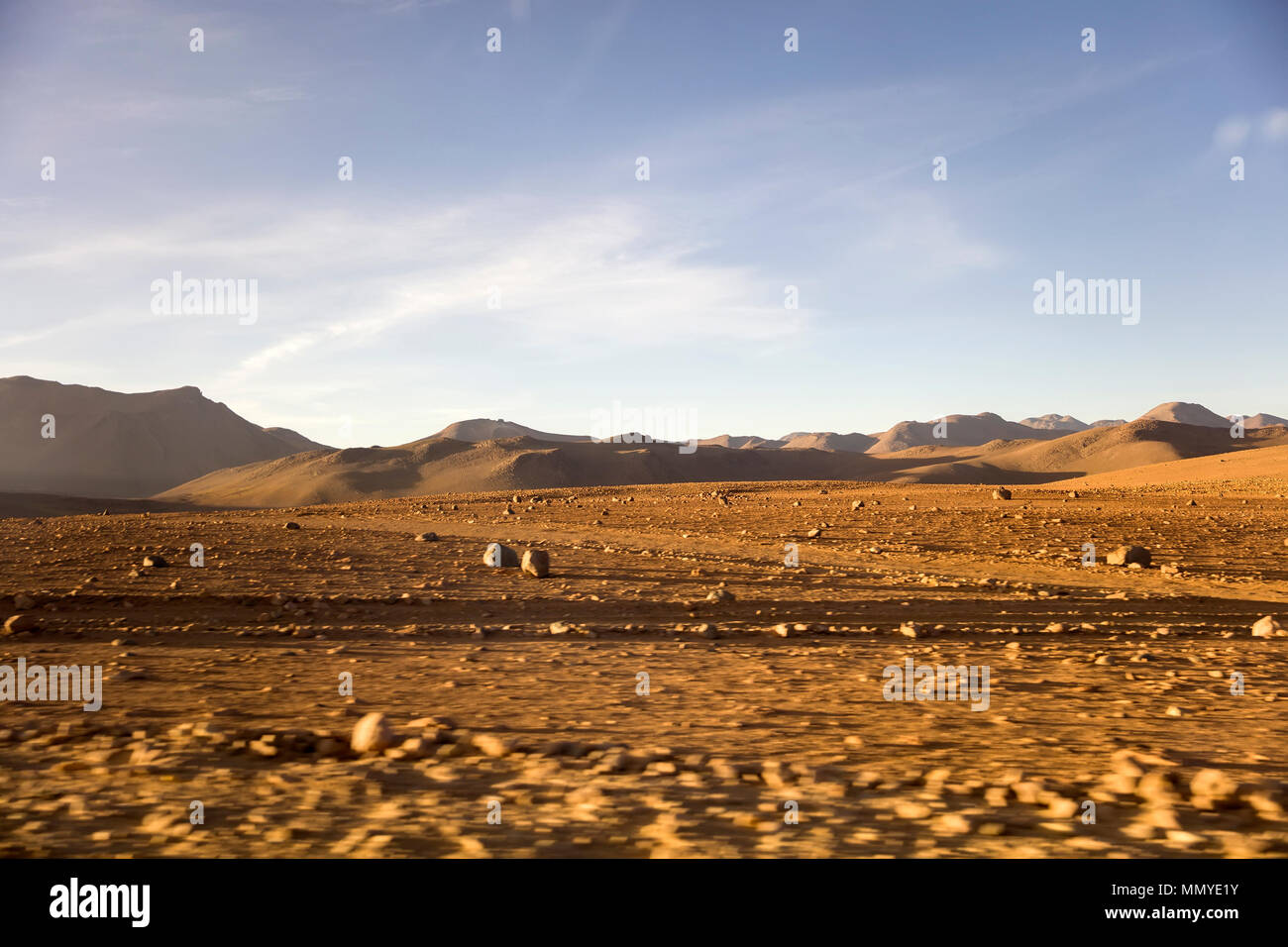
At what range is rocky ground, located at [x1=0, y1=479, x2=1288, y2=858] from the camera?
338 cm

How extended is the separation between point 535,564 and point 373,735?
8.85 metres

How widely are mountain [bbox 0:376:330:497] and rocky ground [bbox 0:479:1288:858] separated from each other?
133m

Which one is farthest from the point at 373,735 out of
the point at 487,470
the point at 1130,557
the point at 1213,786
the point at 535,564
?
the point at 487,470

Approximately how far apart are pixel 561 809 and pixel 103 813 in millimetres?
2196

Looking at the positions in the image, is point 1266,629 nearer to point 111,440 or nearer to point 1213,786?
point 1213,786

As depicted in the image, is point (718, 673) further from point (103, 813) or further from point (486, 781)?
point (103, 813)

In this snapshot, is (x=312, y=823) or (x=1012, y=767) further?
(x=1012, y=767)

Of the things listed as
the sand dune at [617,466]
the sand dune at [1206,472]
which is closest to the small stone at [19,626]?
the sand dune at [1206,472]

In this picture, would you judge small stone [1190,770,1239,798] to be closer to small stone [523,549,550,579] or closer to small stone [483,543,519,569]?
small stone [523,549,550,579]

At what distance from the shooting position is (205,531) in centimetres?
2123

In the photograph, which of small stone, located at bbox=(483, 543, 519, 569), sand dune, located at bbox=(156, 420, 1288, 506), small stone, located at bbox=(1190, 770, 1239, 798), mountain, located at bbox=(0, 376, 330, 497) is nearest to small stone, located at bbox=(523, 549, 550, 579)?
small stone, located at bbox=(483, 543, 519, 569)

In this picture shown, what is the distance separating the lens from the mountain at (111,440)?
128m

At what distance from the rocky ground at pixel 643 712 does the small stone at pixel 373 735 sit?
21mm

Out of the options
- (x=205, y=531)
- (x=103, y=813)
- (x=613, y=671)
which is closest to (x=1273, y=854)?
(x=613, y=671)
